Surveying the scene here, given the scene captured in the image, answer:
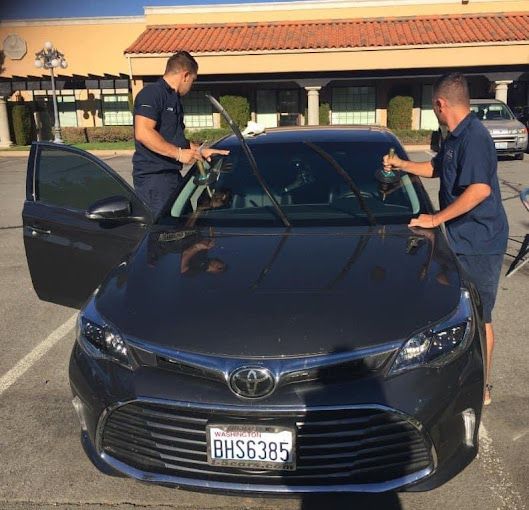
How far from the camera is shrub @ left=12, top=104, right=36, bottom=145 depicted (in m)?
27.4

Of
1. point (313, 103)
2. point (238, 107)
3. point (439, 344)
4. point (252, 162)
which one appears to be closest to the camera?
point (439, 344)

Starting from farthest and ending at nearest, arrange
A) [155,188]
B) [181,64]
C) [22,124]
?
1. [22,124]
2. [155,188]
3. [181,64]

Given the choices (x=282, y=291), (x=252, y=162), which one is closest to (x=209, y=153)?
(x=252, y=162)

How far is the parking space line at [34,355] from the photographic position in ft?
12.3

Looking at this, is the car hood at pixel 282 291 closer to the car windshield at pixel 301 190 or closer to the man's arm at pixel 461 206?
the man's arm at pixel 461 206

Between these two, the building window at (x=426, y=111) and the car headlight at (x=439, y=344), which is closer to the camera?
the car headlight at (x=439, y=344)

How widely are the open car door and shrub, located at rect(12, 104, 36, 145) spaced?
85.6 feet

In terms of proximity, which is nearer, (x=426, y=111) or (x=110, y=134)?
(x=426, y=111)

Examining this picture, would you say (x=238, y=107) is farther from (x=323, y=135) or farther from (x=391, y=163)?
(x=391, y=163)

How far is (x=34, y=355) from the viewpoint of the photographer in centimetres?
413

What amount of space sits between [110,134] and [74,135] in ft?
6.98

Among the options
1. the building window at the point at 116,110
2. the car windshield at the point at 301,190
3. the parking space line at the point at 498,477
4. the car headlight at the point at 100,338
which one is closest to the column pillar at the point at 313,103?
the building window at the point at 116,110

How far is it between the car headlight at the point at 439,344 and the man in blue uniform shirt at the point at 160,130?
8.72ft

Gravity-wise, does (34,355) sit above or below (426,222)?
below
